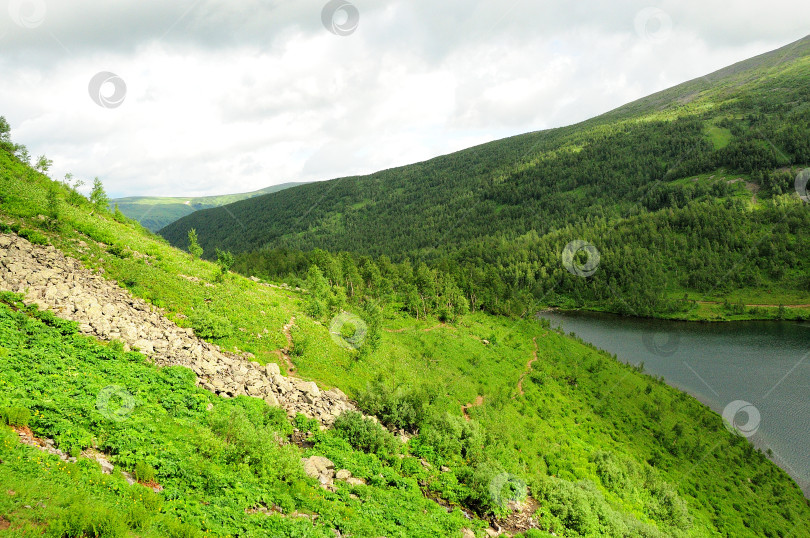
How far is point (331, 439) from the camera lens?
17.9 metres

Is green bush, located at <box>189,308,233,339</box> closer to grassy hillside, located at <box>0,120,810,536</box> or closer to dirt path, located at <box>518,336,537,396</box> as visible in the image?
grassy hillside, located at <box>0,120,810,536</box>

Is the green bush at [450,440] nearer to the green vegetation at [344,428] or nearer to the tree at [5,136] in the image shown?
the green vegetation at [344,428]

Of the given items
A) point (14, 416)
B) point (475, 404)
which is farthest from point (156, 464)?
point (475, 404)

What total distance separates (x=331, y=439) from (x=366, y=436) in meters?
1.97

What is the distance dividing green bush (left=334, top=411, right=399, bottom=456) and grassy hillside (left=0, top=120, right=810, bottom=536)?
12 cm

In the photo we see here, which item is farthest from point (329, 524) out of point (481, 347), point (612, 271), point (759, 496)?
point (612, 271)

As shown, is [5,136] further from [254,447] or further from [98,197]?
[254,447]

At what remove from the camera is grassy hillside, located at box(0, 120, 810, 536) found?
10406 millimetres

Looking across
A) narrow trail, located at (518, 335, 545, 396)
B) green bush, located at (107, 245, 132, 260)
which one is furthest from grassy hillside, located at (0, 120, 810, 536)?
narrow trail, located at (518, 335, 545, 396)

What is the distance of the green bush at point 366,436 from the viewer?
18.8m

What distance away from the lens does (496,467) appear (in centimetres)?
2077

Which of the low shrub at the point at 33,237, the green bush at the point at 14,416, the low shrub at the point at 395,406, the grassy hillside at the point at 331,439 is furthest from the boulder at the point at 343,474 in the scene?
the low shrub at the point at 33,237

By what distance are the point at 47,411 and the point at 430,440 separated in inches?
704

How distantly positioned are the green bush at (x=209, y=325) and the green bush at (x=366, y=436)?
30.7 ft
